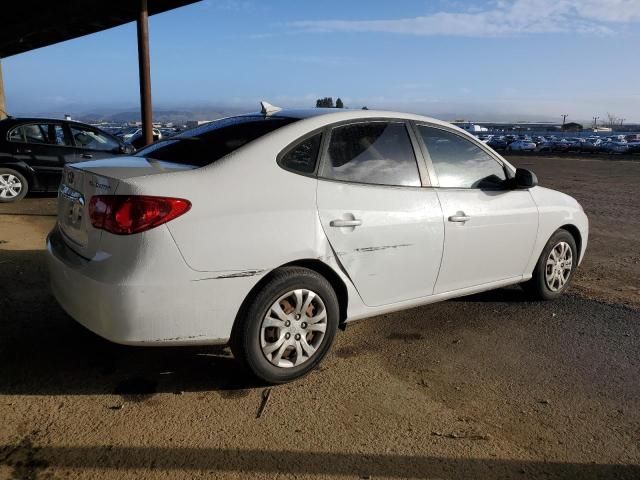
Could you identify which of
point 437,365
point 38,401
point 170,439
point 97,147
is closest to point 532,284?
point 437,365

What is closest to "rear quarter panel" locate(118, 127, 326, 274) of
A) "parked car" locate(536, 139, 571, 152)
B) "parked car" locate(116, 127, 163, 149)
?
"parked car" locate(116, 127, 163, 149)

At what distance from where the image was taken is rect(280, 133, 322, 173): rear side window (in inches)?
129

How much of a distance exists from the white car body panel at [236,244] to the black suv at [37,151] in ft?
23.6

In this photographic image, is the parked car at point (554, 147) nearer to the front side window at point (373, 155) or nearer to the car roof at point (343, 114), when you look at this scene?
the car roof at point (343, 114)

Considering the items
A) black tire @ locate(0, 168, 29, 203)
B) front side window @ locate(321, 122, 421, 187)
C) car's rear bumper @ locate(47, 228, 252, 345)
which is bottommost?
black tire @ locate(0, 168, 29, 203)

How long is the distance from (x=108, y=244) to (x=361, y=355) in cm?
182

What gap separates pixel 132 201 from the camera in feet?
9.26

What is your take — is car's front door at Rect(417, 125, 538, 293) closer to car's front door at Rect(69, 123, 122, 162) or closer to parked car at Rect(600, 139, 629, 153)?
car's front door at Rect(69, 123, 122, 162)

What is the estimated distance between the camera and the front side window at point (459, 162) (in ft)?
13.1

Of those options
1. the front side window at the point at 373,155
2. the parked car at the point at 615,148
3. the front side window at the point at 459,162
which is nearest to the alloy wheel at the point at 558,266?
the front side window at the point at 459,162

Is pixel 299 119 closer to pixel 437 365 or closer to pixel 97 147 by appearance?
pixel 437 365

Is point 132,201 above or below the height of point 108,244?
above

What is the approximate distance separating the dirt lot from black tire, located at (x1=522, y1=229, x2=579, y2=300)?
247 millimetres

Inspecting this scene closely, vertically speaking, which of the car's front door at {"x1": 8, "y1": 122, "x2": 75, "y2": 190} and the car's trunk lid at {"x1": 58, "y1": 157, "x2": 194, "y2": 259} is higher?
the car's trunk lid at {"x1": 58, "y1": 157, "x2": 194, "y2": 259}
